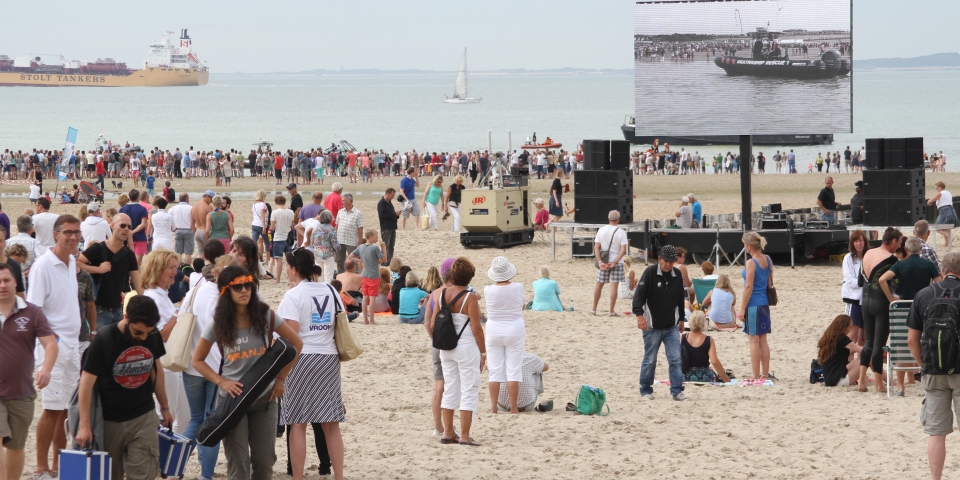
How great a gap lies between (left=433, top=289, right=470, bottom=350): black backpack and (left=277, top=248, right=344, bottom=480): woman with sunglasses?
3.45 ft

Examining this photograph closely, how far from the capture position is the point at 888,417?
7848mm

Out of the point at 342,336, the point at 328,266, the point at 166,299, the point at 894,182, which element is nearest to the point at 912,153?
the point at 894,182

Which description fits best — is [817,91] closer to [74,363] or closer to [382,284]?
[382,284]

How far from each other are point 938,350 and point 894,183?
11.0 meters

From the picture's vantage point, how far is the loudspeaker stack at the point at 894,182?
1591 cm

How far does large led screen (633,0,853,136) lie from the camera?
56.2 feet

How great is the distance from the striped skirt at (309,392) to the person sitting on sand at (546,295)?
7.24 meters

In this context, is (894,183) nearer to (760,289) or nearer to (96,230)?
(760,289)

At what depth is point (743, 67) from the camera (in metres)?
17.6

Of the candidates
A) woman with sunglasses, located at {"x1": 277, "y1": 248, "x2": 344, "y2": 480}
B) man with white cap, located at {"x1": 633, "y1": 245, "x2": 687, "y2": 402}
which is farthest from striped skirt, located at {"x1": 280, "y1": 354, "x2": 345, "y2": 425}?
man with white cap, located at {"x1": 633, "y1": 245, "x2": 687, "y2": 402}

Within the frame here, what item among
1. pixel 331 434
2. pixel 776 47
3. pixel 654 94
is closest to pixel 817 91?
pixel 776 47

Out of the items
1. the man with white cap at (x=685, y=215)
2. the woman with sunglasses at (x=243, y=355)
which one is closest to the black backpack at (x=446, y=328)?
the woman with sunglasses at (x=243, y=355)

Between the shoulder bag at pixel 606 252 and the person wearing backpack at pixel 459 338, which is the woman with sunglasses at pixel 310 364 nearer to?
the person wearing backpack at pixel 459 338

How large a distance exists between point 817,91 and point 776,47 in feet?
3.21
